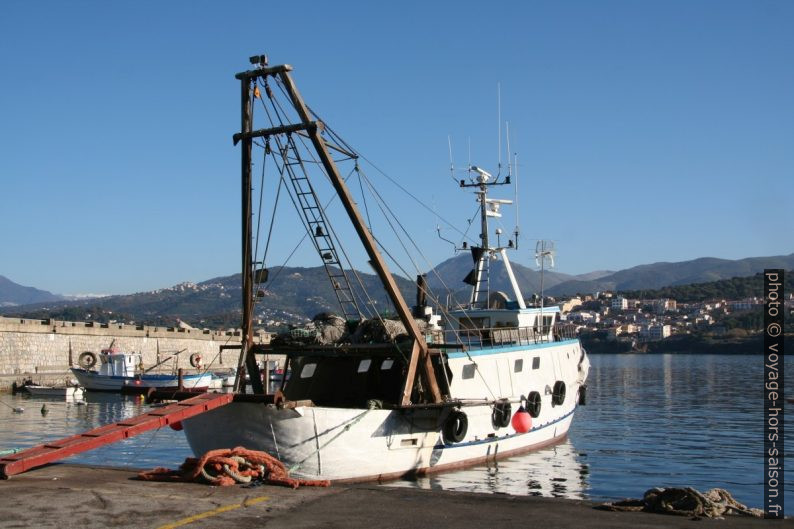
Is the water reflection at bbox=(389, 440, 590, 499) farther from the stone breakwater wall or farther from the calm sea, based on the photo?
the stone breakwater wall

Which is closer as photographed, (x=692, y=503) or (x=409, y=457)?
(x=692, y=503)

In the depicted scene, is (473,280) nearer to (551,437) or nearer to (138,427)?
(551,437)

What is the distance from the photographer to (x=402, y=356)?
64.6ft

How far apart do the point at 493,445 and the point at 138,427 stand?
1042cm

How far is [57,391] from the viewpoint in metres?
50.9

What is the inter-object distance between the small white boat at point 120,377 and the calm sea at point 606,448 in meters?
3.40

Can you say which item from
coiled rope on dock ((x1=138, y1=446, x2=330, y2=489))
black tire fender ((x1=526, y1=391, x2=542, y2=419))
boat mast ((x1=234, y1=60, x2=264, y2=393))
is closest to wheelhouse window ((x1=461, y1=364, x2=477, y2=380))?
black tire fender ((x1=526, y1=391, x2=542, y2=419))

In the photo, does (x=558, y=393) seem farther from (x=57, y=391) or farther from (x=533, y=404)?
→ (x=57, y=391)

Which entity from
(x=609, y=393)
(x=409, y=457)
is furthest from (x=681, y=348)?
(x=409, y=457)

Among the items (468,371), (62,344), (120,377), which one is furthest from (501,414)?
(62,344)

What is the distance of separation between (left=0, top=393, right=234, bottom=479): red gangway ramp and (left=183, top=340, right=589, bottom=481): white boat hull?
976mm

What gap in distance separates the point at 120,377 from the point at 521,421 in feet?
139

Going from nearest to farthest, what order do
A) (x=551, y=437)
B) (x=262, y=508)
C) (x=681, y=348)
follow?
(x=262, y=508)
(x=551, y=437)
(x=681, y=348)

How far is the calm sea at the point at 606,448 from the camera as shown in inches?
850
